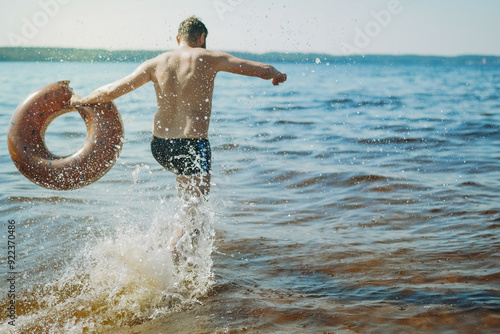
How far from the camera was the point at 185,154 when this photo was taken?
3.80 meters

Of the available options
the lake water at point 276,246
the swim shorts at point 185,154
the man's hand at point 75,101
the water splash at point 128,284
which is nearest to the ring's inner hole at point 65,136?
the lake water at point 276,246

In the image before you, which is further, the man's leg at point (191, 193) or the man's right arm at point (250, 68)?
the man's leg at point (191, 193)

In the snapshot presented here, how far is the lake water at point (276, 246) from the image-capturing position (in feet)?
10.5

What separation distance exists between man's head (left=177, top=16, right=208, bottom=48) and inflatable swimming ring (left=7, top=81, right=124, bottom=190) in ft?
3.34

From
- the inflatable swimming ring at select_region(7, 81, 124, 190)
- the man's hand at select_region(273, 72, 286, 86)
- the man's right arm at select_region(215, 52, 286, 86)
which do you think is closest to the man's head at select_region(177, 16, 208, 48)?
the man's right arm at select_region(215, 52, 286, 86)

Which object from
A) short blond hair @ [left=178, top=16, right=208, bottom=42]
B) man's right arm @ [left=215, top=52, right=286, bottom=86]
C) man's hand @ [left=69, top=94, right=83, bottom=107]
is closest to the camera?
man's right arm @ [left=215, top=52, right=286, bottom=86]

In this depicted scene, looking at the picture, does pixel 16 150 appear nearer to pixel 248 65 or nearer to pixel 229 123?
pixel 248 65

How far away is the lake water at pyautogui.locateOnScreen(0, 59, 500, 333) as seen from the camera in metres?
3.21

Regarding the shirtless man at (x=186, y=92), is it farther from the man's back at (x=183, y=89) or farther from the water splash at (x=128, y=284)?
the water splash at (x=128, y=284)

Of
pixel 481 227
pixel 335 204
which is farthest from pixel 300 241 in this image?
pixel 481 227

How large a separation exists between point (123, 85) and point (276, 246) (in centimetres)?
202

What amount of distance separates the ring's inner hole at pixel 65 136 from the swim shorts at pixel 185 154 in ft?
18.2

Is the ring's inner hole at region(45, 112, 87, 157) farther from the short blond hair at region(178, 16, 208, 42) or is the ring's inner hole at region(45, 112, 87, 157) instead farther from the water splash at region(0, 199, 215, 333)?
the short blond hair at region(178, 16, 208, 42)

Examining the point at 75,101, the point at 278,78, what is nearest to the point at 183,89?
the point at 278,78
